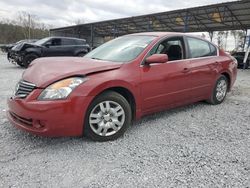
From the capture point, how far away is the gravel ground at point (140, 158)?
8.09 feet

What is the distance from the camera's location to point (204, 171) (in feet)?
8.68

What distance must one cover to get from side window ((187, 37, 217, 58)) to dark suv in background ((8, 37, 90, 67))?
9568 mm

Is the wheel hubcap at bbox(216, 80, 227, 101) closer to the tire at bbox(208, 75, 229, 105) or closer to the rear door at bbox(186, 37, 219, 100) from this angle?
the tire at bbox(208, 75, 229, 105)

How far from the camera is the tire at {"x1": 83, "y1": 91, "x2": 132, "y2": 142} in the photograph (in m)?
3.22

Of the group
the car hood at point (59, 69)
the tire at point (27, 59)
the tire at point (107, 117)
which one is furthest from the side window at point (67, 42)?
the tire at point (107, 117)

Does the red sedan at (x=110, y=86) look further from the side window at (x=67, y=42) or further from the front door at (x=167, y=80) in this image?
the side window at (x=67, y=42)

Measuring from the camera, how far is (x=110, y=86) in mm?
3293

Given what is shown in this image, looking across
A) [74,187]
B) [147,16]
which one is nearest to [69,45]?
[147,16]

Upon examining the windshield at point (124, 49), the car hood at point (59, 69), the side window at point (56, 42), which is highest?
the side window at point (56, 42)

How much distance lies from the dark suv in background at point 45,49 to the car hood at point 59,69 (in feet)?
31.0

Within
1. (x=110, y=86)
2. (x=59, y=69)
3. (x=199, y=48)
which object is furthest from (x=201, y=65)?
(x=59, y=69)

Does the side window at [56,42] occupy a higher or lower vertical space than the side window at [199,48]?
higher

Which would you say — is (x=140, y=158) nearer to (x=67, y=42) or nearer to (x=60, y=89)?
(x=60, y=89)

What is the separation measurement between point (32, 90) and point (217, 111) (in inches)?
138
